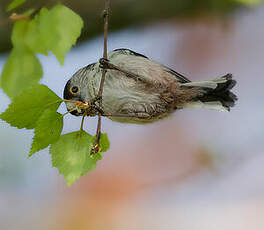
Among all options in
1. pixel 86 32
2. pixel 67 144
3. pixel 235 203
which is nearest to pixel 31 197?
pixel 235 203

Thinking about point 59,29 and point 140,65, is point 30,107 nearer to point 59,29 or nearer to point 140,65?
point 59,29

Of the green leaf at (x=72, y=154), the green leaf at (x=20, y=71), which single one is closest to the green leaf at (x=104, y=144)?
the green leaf at (x=72, y=154)

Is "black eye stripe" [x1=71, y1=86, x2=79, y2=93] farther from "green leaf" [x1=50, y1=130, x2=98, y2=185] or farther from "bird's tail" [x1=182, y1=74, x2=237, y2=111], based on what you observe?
"green leaf" [x1=50, y1=130, x2=98, y2=185]

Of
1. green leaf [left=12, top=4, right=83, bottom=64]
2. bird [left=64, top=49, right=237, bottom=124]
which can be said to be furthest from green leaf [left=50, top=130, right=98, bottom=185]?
bird [left=64, top=49, right=237, bottom=124]

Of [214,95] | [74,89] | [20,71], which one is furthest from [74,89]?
[214,95]

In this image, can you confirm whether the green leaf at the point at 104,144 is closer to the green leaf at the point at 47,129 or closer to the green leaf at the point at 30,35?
the green leaf at the point at 47,129

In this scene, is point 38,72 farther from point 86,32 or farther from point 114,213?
point 114,213
